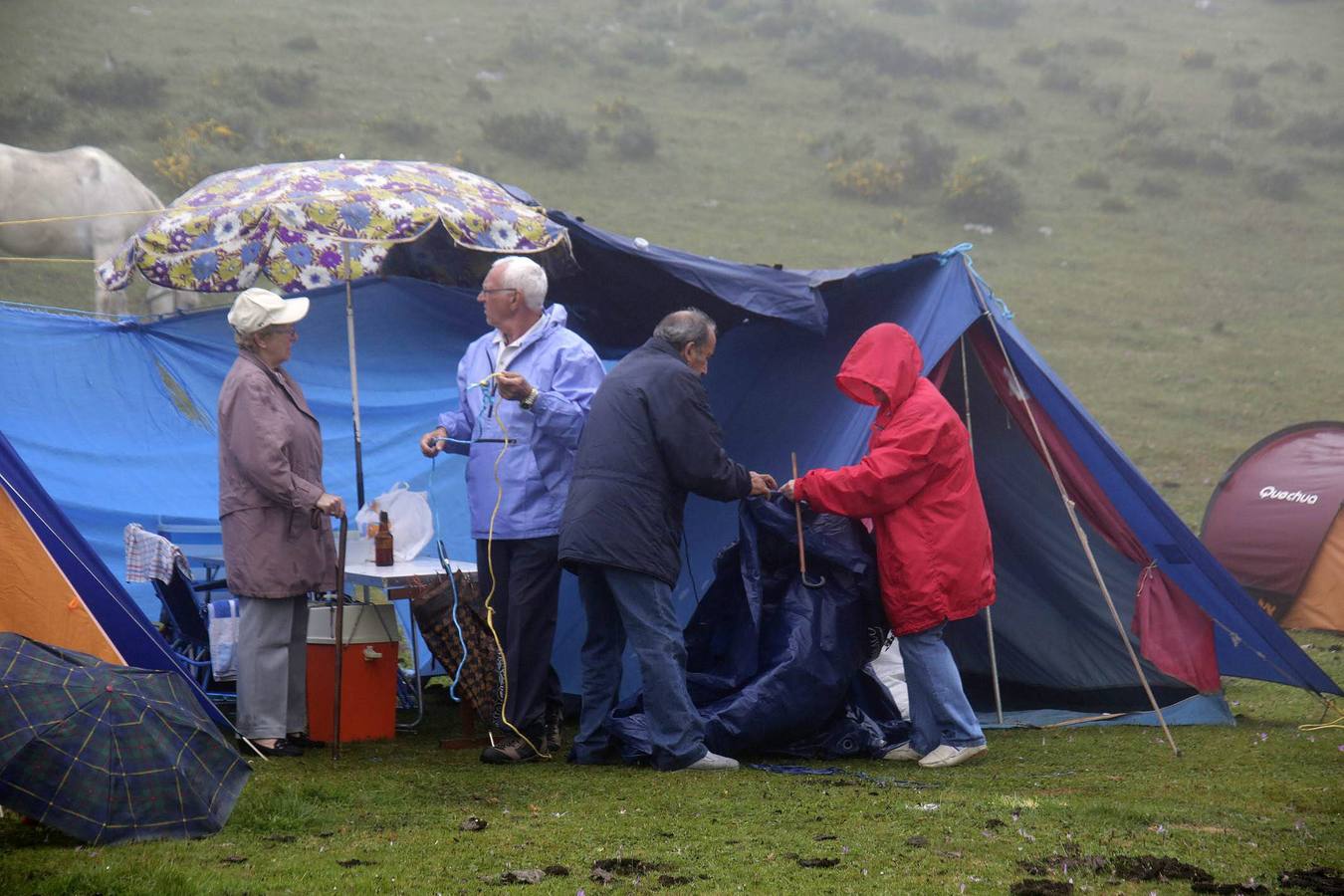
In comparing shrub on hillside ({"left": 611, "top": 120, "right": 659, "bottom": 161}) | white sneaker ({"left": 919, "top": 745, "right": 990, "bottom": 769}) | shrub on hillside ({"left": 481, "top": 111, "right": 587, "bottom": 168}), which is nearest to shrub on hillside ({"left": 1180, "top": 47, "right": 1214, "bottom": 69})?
shrub on hillside ({"left": 611, "top": 120, "right": 659, "bottom": 161})

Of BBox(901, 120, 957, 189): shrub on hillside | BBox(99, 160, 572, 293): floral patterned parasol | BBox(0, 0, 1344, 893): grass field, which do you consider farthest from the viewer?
BBox(901, 120, 957, 189): shrub on hillside

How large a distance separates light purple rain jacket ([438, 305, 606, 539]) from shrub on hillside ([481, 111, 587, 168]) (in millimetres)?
19685

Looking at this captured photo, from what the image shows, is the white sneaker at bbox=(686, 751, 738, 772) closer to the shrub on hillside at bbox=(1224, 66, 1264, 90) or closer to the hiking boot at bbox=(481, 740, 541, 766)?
the hiking boot at bbox=(481, 740, 541, 766)

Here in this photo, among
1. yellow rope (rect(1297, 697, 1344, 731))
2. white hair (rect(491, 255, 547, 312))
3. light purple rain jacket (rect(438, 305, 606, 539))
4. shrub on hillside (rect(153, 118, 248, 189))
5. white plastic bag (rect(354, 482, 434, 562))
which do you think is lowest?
yellow rope (rect(1297, 697, 1344, 731))

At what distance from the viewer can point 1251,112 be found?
29.9 m

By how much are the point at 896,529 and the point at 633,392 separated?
1.11 meters

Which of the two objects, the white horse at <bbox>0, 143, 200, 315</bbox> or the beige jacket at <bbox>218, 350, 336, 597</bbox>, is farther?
the white horse at <bbox>0, 143, 200, 315</bbox>

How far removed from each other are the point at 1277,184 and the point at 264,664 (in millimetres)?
24902

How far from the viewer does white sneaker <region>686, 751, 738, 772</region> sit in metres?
5.07

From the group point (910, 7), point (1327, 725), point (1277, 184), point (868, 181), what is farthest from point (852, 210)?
point (1327, 725)

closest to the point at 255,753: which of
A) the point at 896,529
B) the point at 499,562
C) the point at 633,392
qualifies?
the point at 499,562

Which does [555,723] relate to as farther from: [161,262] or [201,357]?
[201,357]

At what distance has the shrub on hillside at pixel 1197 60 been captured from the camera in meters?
33.7

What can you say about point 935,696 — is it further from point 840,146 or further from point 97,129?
point 840,146
